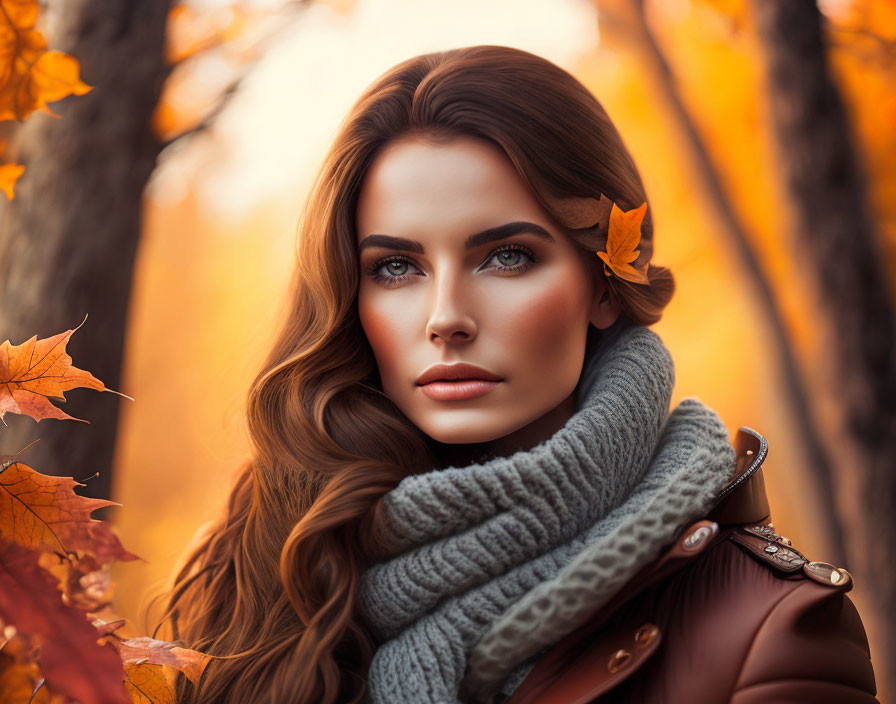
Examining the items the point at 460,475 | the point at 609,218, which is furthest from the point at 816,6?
the point at 460,475

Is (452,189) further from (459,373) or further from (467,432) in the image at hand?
(467,432)

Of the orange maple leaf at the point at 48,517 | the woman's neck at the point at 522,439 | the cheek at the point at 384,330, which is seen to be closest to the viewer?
the orange maple leaf at the point at 48,517

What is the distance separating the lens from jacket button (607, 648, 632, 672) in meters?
1.48

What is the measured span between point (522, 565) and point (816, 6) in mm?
3124

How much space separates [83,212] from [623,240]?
162 centimetres

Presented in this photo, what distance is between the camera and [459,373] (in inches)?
67.9

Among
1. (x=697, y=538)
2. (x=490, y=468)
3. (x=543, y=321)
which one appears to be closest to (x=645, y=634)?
(x=697, y=538)

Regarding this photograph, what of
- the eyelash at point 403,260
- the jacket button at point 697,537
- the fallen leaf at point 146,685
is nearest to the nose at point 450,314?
the eyelash at point 403,260

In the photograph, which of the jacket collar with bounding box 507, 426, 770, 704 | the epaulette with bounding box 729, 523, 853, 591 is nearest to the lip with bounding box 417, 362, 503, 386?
the jacket collar with bounding box 507, 426, 770, 704

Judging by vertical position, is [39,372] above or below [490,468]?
above

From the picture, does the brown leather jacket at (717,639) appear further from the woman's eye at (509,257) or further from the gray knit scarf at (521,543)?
the woman's eye at (509,257)

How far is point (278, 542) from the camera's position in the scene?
1.85 m

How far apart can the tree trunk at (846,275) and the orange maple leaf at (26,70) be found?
10.0 feet

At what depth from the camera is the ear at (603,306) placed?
193 cm
